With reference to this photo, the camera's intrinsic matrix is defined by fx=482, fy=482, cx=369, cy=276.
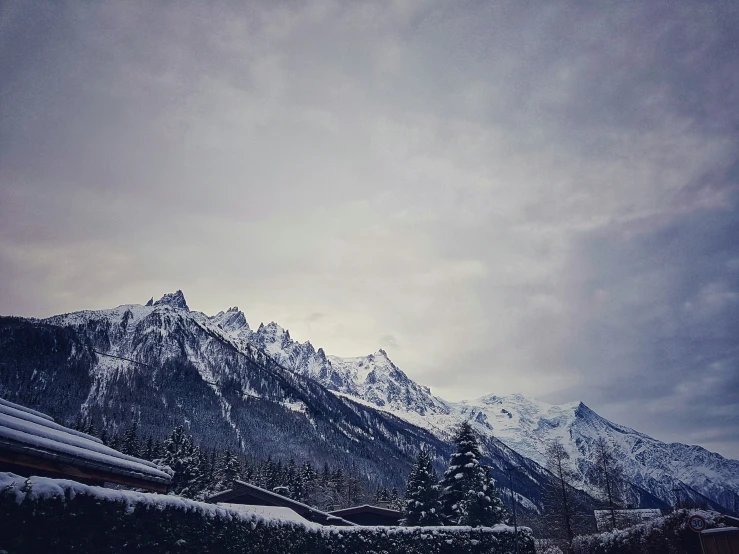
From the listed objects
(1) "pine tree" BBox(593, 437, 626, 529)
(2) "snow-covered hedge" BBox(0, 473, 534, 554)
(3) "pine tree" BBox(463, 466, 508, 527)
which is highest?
(1) "pine tree" BBox(593, 437, 626, 529)

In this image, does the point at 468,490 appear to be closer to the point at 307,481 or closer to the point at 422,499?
the point at 422,499

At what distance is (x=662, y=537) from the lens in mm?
26844

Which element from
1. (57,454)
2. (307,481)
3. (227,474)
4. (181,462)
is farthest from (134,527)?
(307,481)

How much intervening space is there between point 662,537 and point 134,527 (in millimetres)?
28630

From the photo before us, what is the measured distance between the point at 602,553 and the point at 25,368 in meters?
212

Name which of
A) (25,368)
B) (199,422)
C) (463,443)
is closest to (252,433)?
(199,422)

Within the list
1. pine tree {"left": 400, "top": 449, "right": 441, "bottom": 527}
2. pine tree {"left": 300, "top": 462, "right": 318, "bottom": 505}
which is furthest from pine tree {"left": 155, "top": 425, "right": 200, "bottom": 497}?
pine tree {"left": 400, "top": 449, "right": 441, "bottom": 527}

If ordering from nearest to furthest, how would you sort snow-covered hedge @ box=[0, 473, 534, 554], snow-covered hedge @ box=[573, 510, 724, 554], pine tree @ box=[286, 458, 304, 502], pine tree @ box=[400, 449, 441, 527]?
1. snow-covered hedge @ box=[0, 473, 534, 554]
2. snow-covered hedge @ box=[573, 510, 724, 554]
3. pine tree @ box=[400, 449, 441, 527]
4. pine tree @ box=[286, 458, 304, 502]

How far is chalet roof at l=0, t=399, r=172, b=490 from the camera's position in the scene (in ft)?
32.7

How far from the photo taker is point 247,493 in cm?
3309

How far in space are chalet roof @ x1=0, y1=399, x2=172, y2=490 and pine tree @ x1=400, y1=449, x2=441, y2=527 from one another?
33.0 metres

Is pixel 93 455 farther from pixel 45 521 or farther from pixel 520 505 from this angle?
pixel 520 505

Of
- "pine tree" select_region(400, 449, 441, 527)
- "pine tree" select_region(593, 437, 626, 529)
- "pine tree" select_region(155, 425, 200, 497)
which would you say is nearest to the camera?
"pine tree" select_region(400, 449, 441, 527)

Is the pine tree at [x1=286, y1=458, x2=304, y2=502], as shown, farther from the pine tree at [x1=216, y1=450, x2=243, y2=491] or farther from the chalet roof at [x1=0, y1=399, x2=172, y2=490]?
the chalet roof at [x1=0, y1=399, x2=172, y2=490]
